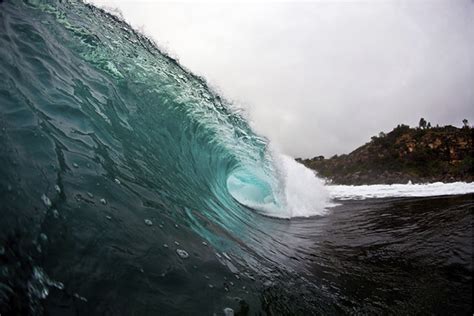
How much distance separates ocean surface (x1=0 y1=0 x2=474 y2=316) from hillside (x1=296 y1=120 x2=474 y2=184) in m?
38.7

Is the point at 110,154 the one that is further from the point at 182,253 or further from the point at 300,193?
the point at 300,193

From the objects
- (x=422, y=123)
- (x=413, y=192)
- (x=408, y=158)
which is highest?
(x=422, y=123)

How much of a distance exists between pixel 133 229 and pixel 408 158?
51.8 metres

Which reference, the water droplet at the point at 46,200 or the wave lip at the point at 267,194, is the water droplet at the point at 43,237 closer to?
the water droplet at the point at 46,200

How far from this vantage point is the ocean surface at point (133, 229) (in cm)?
210

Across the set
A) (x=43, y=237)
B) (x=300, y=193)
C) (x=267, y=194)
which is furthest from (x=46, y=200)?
(x=300, y=193)

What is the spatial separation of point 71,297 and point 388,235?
5.02 metres

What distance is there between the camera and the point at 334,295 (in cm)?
295

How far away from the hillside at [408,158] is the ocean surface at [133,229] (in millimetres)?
38747

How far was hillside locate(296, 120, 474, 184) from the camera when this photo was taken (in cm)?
4316

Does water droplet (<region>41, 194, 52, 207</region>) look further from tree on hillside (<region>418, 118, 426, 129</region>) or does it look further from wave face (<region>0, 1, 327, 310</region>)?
tree on hillside (<region>418, 118, 426, 129</region>)

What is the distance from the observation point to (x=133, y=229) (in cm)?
288

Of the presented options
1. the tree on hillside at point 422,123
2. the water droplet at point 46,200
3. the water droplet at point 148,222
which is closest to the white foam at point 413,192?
the water droplet at point 148,222

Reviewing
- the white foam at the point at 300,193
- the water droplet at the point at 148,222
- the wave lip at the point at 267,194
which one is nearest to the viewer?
the water droplet at the point at 148,222
